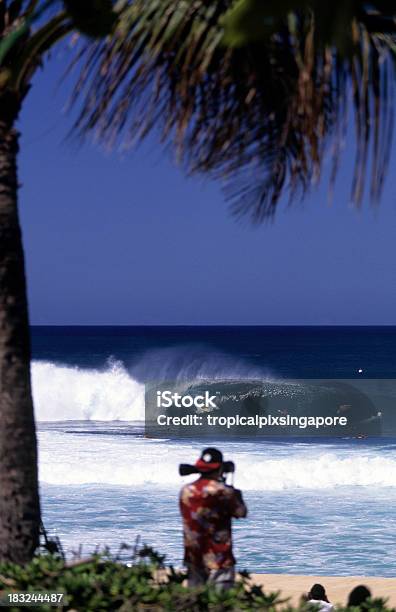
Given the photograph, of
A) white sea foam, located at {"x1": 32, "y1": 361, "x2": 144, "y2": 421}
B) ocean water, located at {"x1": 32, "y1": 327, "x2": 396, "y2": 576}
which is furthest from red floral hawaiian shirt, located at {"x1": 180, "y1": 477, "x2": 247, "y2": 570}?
white sea foam, located at {"x1": 32, "y1": 361, "x2": 144, "y2": 421}

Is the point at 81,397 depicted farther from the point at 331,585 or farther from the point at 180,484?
the point at 331,585

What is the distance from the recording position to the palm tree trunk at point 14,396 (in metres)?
6.10

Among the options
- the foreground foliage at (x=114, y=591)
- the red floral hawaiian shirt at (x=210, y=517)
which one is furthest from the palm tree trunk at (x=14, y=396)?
the red floral hawaiian shirt at (x=210, y=517)

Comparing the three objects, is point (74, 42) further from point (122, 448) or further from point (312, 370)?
point (312, 370)

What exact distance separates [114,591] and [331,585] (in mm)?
7841

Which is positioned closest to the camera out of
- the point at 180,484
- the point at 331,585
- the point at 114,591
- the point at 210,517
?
the point at 114,591

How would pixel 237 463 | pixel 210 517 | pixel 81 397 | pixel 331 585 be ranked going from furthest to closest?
pixel 81 397 < pixel 237 463 < pixel 331 585 < pixel 210 517

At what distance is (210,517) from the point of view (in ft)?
19.8

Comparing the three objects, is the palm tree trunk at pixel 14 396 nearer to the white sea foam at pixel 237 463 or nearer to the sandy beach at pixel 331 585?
the sandy beach at pixel 331 585

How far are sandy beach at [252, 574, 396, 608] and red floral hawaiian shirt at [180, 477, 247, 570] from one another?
19.2 feet

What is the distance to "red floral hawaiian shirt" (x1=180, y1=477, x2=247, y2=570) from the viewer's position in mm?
6031

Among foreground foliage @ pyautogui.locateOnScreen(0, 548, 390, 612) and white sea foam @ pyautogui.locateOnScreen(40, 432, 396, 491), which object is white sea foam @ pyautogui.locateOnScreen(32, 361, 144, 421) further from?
foreground foliage @ pyautogui.locateOnScreen(0, 548, 390, 612)

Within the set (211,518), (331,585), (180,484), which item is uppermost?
(211,518)

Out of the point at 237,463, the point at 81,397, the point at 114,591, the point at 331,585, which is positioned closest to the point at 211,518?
the point at 114,591
